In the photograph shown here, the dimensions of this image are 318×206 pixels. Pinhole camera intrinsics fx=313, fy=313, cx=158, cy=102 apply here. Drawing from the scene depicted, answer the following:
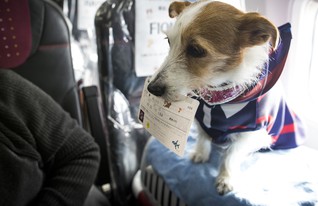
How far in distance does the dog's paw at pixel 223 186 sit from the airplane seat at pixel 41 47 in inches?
17.9

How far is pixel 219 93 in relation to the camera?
0.55m

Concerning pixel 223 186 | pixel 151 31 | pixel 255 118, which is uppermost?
pixel 151 31

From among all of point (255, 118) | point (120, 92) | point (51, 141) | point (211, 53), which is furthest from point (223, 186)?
point (120, 92)

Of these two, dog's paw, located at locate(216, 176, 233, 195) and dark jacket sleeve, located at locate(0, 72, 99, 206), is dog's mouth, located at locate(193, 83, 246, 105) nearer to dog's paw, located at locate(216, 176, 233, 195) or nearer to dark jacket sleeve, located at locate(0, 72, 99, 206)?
dog's paw, located at locate(216, 176, 233, 195)

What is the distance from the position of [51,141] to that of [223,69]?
0.46 m

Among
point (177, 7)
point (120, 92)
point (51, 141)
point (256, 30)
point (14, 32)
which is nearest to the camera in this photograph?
point (256, 30)

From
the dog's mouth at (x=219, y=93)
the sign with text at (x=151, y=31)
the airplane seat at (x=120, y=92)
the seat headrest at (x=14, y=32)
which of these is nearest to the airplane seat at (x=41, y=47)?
the seat headrest at (x=14, y=32)

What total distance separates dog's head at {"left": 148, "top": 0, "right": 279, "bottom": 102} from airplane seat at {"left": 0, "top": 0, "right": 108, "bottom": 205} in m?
0.51

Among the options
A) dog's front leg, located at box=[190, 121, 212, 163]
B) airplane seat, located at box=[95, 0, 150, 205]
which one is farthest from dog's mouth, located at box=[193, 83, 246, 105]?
airplane seat, located at box=[95, 0, 150, 205]

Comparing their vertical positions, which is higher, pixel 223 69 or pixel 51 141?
pixel 223 69

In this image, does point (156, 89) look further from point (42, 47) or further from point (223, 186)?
point (42, 47)

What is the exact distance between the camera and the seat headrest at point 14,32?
0.88m

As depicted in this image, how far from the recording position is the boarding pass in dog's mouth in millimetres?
478

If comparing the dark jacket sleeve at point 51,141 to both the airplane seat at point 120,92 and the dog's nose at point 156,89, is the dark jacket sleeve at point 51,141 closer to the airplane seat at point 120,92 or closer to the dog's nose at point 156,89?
the airplane seat at point 120,92
